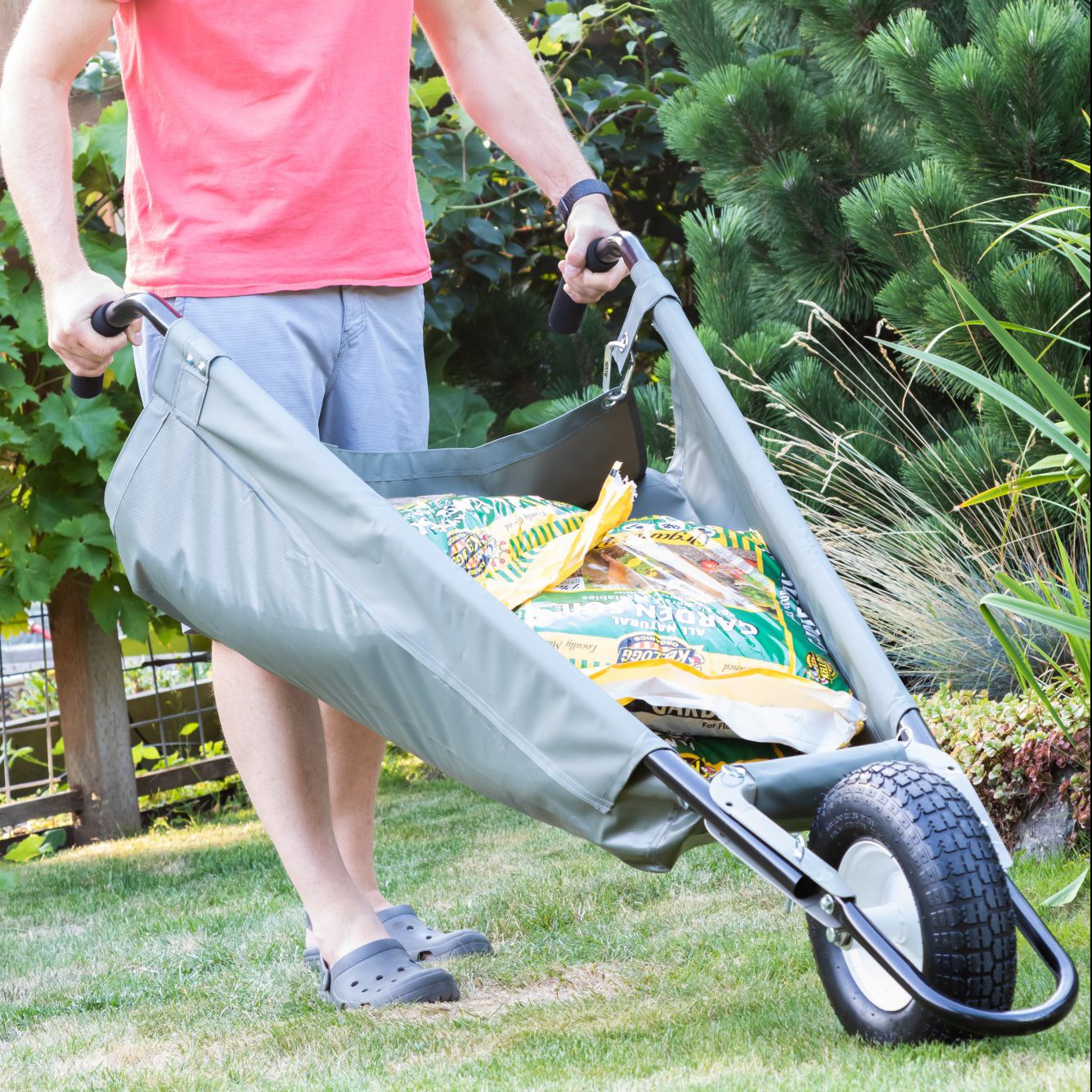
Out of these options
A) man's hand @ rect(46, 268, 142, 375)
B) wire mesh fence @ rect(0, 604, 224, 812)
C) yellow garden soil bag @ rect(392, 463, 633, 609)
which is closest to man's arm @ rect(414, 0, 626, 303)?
yellow garden soil bag @ rect(392, 463, 633, 609)

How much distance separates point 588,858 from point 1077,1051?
1.77 m

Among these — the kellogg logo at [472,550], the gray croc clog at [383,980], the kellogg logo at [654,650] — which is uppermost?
the kellogg logo at [472,550]

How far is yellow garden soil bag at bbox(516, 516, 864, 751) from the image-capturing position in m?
1.46

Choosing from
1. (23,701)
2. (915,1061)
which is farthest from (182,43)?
(23,701)

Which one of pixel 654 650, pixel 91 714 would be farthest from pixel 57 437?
pixel 654 650

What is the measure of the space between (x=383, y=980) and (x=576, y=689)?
626mm

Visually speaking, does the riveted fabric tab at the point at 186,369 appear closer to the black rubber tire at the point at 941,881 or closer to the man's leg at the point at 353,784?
the man's leg at the point at 353,784

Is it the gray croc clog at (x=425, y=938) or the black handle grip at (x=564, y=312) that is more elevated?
the black handle grip at (x=564, y=312)

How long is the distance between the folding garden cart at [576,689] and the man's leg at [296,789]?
0.17 m

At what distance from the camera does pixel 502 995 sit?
1.76 m

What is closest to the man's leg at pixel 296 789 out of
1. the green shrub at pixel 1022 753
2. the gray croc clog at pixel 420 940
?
the gray croc clog at pixel 420 940

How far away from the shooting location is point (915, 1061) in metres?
1.18

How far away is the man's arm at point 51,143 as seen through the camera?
5.66 ft

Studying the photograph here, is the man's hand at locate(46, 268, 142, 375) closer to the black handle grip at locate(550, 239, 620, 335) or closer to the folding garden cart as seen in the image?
the folding garden cart
